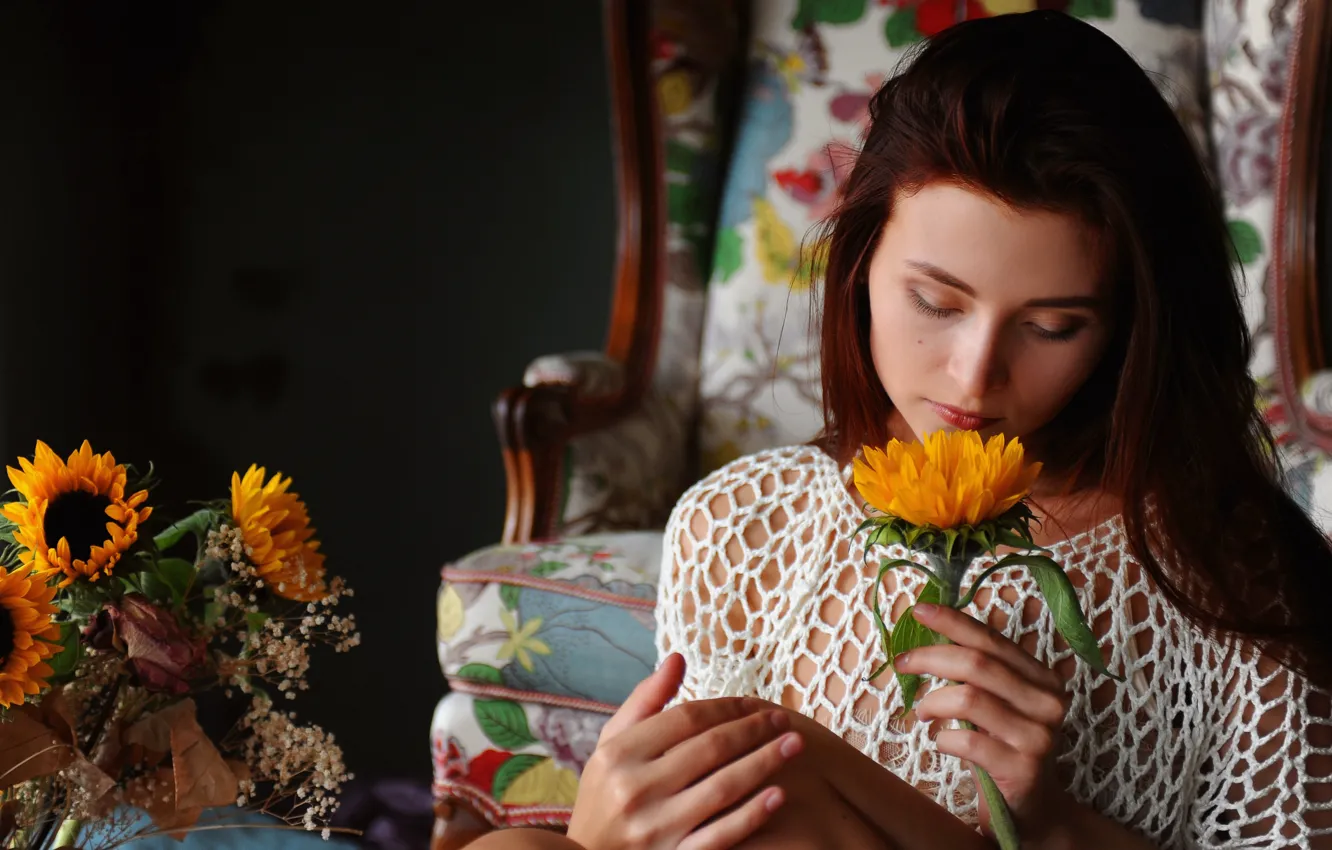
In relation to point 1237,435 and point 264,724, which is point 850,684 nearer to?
point 1237,435

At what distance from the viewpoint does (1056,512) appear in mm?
1059

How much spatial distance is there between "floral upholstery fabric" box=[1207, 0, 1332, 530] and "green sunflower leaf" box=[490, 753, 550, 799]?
48.7 inches

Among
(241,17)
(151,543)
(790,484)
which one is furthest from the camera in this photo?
(241,17)

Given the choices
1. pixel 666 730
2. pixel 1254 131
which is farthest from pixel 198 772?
pixel 1254 131

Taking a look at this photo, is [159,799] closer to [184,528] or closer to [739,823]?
[184,528]

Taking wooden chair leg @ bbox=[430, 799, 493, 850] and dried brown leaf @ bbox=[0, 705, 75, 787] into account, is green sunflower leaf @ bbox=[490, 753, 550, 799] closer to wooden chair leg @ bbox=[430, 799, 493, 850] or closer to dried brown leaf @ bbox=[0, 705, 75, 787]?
wooden chair leg @ bbox=[430, 799, 493, 850]

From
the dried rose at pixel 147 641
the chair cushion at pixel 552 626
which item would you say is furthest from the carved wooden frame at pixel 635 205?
the dried rose at pixel 147 641

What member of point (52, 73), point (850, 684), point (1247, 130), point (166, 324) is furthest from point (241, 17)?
point (850, 684)

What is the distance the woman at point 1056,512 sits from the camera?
84 centimetres

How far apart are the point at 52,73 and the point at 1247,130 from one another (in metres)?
2.14

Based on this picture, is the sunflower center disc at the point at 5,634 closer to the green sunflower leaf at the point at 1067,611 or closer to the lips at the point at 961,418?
the green sunflower leaf at the point at 1067,611

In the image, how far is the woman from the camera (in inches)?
32.9

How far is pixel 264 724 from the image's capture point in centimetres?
79

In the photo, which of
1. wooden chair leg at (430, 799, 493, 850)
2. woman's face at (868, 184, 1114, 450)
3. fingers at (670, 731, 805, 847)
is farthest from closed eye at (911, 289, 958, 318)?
wooden chair leg at (430, 799, 493, 850)
